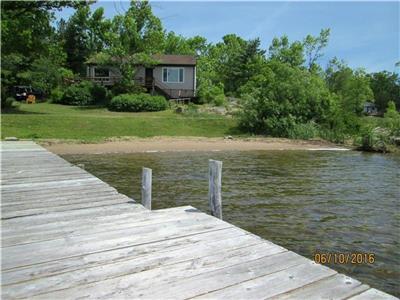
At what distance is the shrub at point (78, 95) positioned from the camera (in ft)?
135

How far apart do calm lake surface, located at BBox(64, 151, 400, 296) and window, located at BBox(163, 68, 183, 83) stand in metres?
24.7

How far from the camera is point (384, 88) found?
91750mm

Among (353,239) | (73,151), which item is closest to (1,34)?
(73,151)

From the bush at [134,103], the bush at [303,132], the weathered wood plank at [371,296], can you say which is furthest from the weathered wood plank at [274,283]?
the bush at [134,103]

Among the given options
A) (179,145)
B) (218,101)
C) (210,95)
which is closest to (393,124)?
(179,145)

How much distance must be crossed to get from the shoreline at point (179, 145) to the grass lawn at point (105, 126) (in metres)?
1.58

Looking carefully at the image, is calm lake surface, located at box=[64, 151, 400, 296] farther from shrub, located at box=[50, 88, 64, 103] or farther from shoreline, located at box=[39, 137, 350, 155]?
shrub, located at box=[50, 88, 64, 103]

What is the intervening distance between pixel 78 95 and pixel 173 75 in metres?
10.4

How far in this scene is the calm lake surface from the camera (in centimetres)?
748

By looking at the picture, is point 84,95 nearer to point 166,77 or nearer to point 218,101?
point 166,77

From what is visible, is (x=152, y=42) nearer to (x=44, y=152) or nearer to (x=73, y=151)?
(x=73, y=151)

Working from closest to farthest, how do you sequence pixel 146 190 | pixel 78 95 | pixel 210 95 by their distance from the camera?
1. pixel 146 190
2. pixel 78 95
3. pixel 210 95

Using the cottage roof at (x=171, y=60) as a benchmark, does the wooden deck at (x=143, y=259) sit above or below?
below

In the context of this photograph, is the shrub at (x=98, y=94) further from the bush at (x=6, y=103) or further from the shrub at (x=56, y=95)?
the bush at (x=6, y=103)
